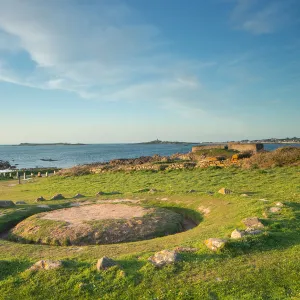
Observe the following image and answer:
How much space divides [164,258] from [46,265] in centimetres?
289

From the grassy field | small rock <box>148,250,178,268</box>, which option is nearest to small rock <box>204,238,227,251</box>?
the grassy field

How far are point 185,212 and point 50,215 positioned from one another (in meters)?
6.08

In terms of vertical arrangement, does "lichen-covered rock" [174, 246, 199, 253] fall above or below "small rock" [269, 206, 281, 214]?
below

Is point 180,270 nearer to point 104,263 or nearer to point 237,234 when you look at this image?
point 104,263

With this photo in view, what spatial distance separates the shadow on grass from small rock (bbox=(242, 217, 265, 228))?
6473 millimetres

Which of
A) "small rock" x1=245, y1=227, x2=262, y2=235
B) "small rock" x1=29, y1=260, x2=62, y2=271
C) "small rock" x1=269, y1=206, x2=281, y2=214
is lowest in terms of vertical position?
"small rock" x1=29, y1=260, x2=62, y2=271

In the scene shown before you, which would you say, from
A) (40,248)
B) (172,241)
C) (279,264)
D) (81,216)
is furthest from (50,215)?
(279,264)

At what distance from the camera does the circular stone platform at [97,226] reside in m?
10.8

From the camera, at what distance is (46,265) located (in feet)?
25.1

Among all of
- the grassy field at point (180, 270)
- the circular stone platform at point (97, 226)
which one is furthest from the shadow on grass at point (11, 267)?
the circular stone platform at point (97, 226)

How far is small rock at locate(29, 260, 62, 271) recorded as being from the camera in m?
7.58

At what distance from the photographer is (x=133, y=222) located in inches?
464

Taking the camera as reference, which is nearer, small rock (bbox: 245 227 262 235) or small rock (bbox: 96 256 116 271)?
small rock (bbox: 96 256 116 271)

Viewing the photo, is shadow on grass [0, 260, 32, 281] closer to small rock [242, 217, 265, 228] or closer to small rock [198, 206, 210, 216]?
small rock [242, 217, 265, 228]
